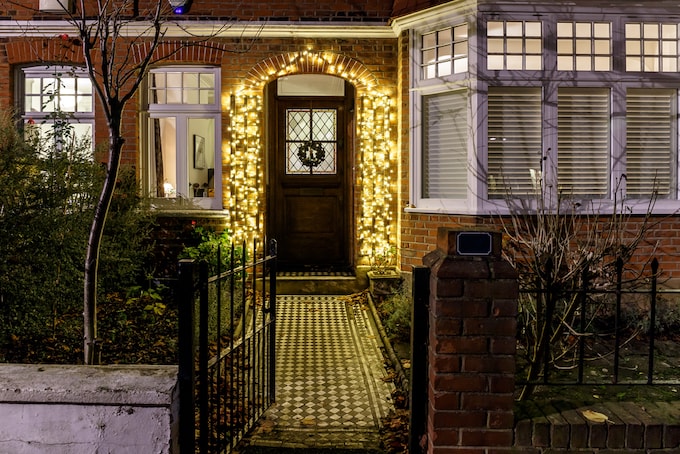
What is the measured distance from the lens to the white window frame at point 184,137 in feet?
27.6

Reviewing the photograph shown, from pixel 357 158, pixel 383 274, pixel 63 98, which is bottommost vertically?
pixel 383 274

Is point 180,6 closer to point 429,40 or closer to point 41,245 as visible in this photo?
point 429,40

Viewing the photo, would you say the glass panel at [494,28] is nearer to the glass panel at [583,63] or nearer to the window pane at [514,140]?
the window pane at [514,140]

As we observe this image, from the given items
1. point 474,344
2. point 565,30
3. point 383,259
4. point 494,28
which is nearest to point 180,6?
point 494,28

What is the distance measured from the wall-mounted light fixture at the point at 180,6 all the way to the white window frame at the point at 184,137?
76 cm

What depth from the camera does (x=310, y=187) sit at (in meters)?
9.24

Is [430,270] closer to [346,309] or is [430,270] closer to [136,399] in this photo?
[136,399]

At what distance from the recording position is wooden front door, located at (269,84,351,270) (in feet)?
30.3

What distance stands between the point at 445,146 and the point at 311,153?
249cm

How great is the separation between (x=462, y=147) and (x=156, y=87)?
458 centimetres

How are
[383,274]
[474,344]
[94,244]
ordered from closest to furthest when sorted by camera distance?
1. [474,344]
2. [94,244]
3. [383,274]

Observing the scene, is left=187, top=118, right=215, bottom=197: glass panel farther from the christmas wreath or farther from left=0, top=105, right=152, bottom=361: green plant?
left=0, top=105, right=152, bottom=361: green plant

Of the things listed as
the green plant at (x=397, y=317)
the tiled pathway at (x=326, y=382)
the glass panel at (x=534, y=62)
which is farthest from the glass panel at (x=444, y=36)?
the tiled pathway at (x=326, y=382)

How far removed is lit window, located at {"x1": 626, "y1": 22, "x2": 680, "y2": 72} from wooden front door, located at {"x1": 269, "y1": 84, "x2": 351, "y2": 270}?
162 inches
